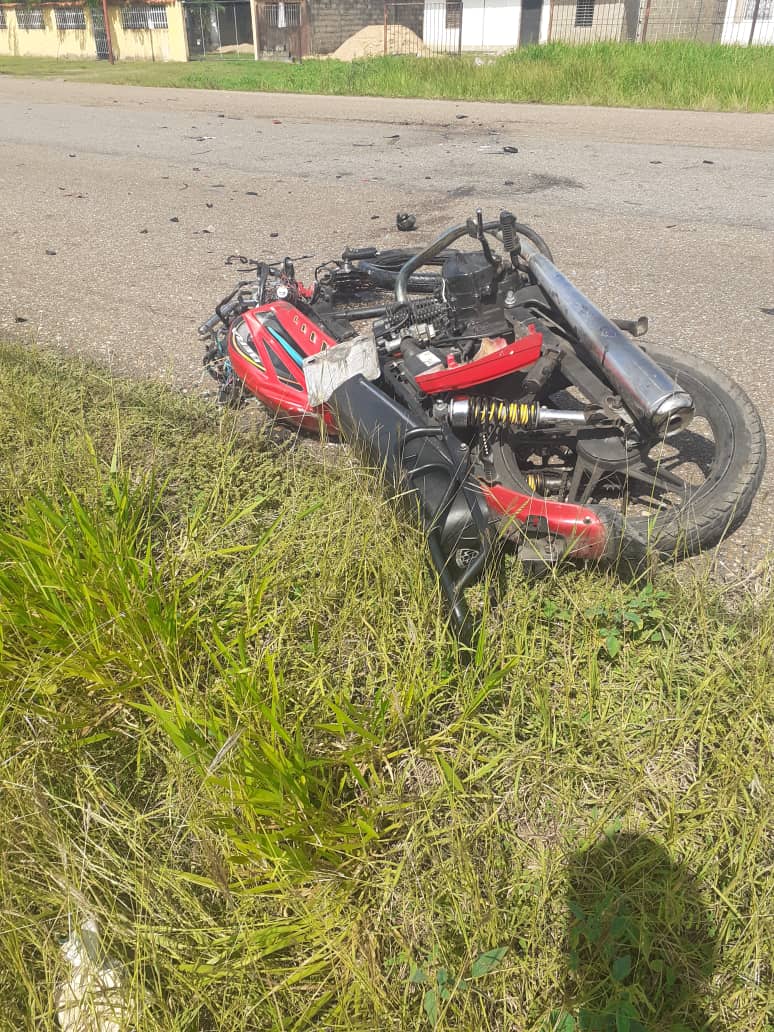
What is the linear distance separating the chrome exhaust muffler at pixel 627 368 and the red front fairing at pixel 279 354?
1.04 metres

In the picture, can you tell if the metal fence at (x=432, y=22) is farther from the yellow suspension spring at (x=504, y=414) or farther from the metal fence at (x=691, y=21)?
the yellow suspension spring at (x=504, y=414)

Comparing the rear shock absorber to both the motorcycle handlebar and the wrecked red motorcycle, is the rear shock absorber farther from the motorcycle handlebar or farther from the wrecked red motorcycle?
the motorcycle handlebar

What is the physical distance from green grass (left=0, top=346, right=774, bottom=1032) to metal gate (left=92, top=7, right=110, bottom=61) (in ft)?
122

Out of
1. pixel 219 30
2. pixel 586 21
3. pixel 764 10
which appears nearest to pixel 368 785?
pixel 764 10

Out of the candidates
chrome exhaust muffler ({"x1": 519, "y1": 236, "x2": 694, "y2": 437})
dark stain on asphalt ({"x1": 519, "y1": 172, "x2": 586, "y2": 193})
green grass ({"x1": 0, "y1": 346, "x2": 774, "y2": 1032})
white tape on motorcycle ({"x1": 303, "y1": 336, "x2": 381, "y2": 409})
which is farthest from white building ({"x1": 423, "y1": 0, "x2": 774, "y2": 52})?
green grass ({"x1": 0, "y1": 346, "x2": 774, "y2": 1032})

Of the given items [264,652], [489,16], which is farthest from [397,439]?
[489,16]

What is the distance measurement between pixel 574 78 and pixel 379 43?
1757 cm

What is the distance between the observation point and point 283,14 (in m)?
29.8

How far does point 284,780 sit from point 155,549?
124 centimetres

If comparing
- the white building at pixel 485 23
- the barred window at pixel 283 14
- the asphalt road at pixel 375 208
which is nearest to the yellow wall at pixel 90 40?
the barred window at pixel 283 14

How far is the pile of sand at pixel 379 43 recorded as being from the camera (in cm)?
2688

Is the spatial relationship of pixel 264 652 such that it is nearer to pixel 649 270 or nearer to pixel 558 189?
pixel 649 270

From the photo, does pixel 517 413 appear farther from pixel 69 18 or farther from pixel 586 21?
pixel 69 18

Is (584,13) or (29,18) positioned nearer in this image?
(584,13)
